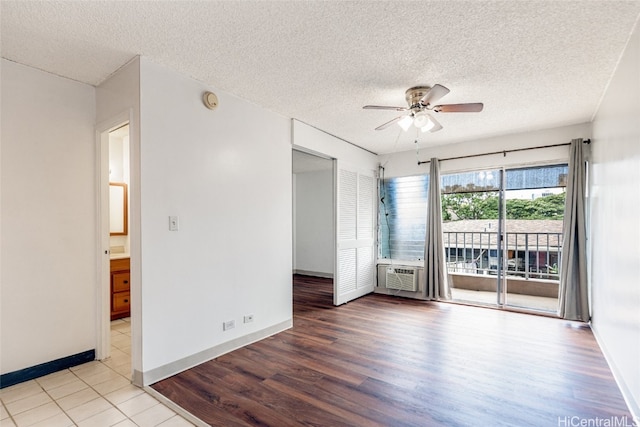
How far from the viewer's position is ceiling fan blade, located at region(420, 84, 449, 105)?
2387 millimetres

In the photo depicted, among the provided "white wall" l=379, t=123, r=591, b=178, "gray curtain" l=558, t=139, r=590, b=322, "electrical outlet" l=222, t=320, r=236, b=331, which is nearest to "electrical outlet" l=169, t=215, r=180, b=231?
"electrical outlet" l=222, t=320, r=236, b=331

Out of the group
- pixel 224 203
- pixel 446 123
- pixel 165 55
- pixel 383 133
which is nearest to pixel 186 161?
pixel 224 203

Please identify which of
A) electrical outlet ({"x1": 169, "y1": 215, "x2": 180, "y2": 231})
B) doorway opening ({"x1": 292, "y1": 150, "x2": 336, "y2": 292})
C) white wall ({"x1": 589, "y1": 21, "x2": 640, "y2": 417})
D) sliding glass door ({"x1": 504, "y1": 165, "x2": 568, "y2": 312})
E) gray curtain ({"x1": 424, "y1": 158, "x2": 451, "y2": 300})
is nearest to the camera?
white wall ({"x1": 589, "y1": 21, "x2": 640, "y2": 417})

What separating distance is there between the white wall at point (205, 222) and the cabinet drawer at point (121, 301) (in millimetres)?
1871

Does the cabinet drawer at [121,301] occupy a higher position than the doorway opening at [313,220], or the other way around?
the doorway opening at [313,220]

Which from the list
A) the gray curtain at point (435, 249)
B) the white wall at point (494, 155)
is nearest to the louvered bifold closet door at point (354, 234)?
the white wall at point (494, 155)

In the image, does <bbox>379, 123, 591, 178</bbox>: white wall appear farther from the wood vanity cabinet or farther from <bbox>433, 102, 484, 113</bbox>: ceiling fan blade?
the wood vanity cabinet

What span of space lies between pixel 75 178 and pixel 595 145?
17.9 ft

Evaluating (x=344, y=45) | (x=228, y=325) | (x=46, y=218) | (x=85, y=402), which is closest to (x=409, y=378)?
(x=228, y=325)

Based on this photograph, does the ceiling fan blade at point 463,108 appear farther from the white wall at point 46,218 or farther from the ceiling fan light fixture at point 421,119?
the white wall at point 46,218

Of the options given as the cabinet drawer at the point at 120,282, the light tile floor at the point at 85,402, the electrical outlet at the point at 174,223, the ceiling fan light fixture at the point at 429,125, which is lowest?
the light tile floor at the point at 85,402

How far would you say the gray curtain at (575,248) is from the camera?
3.81m

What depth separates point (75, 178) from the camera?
2826 mm

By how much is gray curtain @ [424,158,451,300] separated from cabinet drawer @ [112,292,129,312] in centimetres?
433
